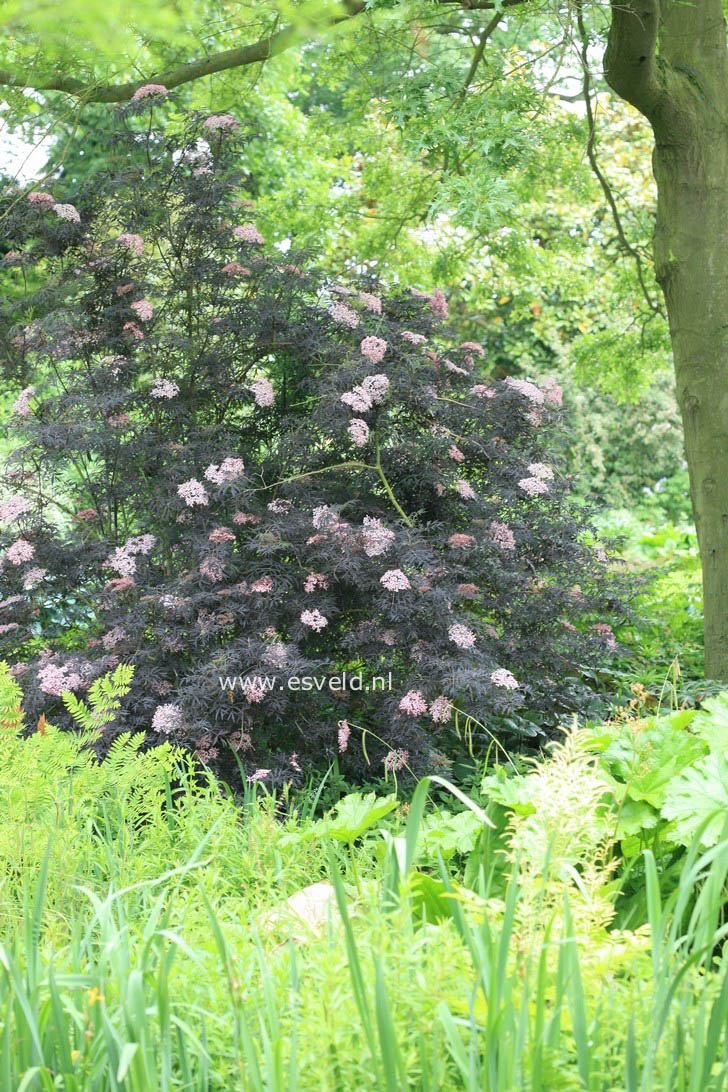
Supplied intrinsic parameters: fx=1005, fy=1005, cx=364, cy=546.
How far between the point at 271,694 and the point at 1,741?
1.22 meters

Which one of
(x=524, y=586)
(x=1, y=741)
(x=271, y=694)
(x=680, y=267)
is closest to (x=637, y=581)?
(x=524, y=586)

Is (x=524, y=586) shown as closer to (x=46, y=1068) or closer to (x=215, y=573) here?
(x=215, y=573)

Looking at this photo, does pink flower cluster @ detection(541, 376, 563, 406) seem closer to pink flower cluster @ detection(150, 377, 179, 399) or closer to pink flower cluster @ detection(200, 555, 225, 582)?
pink flower cluster @ detection(150, 377, 179, 399)

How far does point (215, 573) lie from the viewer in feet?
12.2

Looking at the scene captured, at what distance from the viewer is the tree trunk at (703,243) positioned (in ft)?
15.0

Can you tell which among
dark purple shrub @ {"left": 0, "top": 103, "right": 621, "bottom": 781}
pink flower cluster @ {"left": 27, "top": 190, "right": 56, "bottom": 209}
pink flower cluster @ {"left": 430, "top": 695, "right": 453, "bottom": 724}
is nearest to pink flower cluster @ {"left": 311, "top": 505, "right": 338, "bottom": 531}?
dark purple shrub @ {"left": 0, "top": 103, "right": 621, "bottom": 781}

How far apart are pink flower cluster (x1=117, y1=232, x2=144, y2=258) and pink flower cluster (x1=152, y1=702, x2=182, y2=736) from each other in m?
1.97

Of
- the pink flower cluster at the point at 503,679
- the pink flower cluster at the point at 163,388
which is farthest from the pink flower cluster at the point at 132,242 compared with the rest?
the pink flower cluster at the point at 503,679

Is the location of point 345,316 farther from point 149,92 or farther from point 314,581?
point 149,92

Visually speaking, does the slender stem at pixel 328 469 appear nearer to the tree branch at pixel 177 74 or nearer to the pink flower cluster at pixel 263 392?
the pink flower cluster at pixel 263 392

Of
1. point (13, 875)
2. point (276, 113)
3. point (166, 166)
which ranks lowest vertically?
point (13, 875)

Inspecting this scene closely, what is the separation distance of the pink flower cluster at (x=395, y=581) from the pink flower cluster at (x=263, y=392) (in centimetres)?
94

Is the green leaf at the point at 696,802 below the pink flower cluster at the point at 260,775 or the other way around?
the other way around

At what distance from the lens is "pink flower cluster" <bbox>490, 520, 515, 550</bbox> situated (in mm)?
4141
